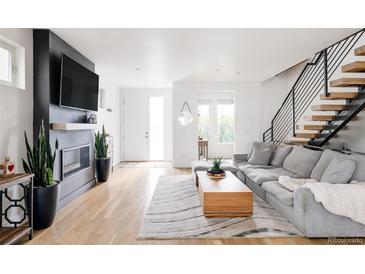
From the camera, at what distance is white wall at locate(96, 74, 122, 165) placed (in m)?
6.39

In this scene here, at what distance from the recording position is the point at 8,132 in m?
2.87

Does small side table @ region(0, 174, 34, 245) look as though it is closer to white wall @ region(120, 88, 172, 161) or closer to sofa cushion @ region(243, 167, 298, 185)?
sofa cushion @ region(243, 167, 298, 185)

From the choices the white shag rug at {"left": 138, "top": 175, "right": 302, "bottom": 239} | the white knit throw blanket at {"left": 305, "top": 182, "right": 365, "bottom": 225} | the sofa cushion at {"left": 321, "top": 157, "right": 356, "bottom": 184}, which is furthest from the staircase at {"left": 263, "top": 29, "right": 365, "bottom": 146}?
the white shag rug at {"left": 138, "top": 175, "right": 302, "bottom": 239}

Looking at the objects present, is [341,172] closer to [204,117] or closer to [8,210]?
[8,210]

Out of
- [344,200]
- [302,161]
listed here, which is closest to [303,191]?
[344,200]

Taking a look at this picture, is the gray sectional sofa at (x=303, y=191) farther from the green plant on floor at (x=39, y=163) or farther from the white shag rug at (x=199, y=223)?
the green plant on floor at (x=39, y=163)

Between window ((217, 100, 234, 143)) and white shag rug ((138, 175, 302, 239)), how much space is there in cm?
468

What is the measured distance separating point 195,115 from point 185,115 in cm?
73

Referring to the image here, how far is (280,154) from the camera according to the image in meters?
4.90

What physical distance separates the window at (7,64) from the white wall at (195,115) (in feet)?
Result: 14.3

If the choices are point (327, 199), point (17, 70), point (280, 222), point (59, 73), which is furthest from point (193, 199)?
point (17, 70)
